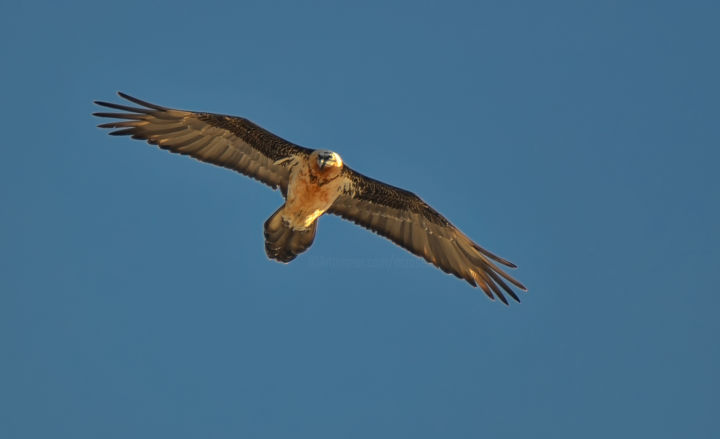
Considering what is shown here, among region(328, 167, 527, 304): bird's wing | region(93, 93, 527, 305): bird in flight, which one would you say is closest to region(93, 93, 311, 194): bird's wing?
region(93, 93, 527, 305): bird in flight

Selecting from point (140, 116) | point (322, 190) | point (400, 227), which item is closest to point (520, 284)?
point (400, 227)

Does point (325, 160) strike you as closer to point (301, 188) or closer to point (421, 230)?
point (301, 188)

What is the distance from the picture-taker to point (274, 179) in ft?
73.0

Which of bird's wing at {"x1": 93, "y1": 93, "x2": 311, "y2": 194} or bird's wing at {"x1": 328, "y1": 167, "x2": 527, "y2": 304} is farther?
bird's wing at {"x1": 328, "y1": 167, "x2": 527, "y2": 304}

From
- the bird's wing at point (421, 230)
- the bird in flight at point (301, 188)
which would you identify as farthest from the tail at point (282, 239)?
the bird's wing at point (421, 230)

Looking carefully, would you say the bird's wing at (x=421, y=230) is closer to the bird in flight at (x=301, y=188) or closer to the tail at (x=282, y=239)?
the bird in flight at (x=301, y=188)

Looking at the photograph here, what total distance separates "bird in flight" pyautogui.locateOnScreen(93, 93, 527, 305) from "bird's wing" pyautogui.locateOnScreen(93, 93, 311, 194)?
0.07 feet

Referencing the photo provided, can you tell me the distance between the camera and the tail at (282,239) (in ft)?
70.9

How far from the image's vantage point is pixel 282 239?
2164 centimetres

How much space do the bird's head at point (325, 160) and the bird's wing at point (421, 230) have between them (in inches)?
56.4

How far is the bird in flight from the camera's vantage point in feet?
70.4

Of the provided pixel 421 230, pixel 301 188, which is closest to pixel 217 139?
pixel 301 188

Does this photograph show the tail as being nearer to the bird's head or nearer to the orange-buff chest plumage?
the orange-buff chest plumage

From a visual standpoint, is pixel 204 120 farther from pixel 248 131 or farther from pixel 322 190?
pixel 322 190
